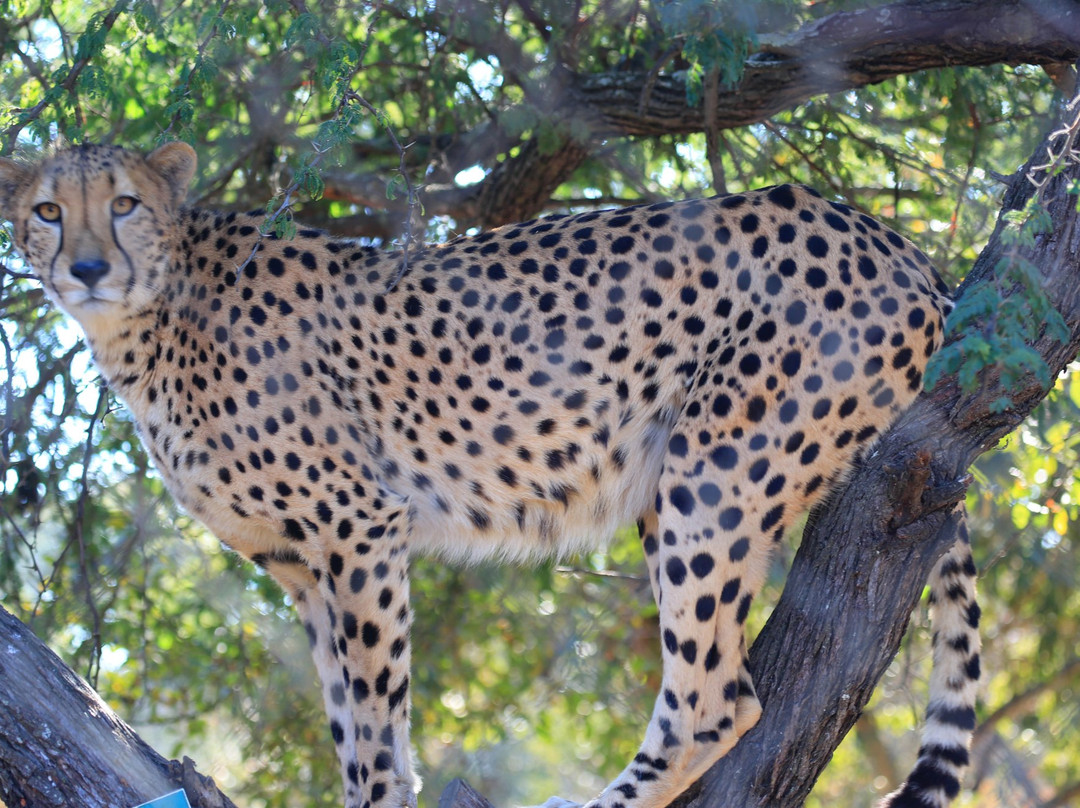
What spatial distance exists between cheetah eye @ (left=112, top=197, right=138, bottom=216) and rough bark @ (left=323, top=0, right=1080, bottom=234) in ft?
5.82

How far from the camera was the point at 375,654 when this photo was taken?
4074 millimetres

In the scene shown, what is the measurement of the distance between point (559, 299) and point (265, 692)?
2.92 meters

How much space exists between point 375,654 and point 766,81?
275cm

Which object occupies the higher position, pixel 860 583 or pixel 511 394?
pixel 511 394

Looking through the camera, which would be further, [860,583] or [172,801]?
[860,583]

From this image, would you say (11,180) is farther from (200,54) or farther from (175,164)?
(200,54)

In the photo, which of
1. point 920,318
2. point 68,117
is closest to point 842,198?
point 920,318

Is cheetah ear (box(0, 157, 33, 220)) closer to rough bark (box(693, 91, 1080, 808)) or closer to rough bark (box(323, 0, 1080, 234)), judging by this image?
rough bark (box(323, 0, 1080, 234))

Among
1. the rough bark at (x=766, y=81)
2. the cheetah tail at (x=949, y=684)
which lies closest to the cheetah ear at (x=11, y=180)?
the rough bark at (x=766, y=81)

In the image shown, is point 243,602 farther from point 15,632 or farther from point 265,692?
point 15,632

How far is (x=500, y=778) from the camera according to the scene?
8.24 meters

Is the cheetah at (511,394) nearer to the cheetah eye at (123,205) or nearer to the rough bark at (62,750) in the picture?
the cheetah eye at (123,205)

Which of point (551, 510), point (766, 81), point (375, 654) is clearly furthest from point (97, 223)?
Result: point (766, 81)

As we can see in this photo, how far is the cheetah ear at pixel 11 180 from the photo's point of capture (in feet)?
13.4
